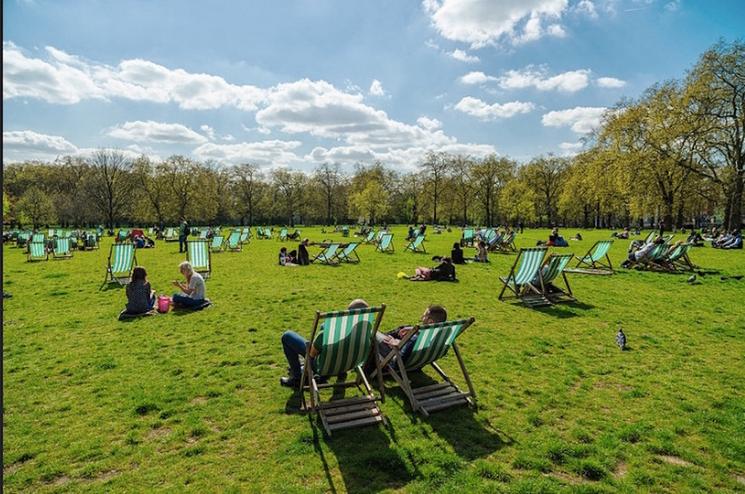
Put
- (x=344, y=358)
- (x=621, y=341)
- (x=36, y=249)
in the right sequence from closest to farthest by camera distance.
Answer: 1. (x=344, y=358)
2. (x=621, y=341)
3. (x=36, y=249)

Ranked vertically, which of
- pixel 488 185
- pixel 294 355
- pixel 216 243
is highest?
pixel 488 185

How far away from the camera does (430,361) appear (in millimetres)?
5023

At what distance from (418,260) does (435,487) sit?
48.7 ft

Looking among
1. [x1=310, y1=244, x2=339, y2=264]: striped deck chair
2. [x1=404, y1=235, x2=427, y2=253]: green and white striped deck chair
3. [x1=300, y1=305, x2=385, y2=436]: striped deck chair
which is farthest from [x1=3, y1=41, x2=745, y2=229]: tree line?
[x1=300, y1=305, x2=385, y2=436]: striped deck chair

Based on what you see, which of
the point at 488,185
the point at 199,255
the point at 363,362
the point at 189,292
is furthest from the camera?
the point at 488,185

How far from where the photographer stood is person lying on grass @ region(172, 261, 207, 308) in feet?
29.3

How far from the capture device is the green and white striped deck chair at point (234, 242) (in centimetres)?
2334

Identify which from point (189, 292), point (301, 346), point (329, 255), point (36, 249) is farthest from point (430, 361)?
point (36, 249)

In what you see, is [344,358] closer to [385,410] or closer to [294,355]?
[385,410]

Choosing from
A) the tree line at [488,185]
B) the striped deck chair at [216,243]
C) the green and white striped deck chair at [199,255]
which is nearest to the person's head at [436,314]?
the green and white striped deck chair at [199,255]

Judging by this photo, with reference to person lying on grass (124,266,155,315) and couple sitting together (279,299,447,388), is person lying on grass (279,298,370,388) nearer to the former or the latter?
couple sitting together (279,299,447,388)

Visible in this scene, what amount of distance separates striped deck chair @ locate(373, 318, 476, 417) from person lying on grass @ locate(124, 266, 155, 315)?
5701 mm

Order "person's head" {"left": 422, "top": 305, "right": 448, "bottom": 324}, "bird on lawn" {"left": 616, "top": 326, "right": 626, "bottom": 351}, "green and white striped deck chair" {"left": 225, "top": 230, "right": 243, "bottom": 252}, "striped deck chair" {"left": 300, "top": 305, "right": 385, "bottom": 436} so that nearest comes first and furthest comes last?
"striped deck chair" {"left": 300, "top": 305, "right": 385, "bottom": 436}
"person's head" {"left": 422, "top": 305, "right": 448, "bottom": 324}
"bird on lawn" {"left": 616, "top": 326, "right": 626, "bottom": 351}
"green and white striped deck chair" {"left": 225, "top": 230, "right": 243, "bottom": 252}

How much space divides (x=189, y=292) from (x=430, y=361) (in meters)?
6.00
